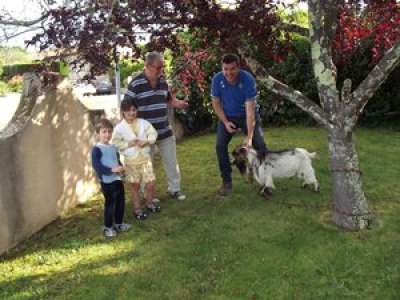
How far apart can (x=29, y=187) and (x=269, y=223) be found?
108 inches

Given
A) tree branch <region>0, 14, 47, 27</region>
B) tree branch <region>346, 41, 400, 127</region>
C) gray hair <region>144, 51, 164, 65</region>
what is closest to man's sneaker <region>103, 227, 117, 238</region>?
gray hair <region>144, 51, 164, 65</region>

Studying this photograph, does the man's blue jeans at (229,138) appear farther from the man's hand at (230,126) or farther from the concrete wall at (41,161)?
the concrete wall at (41,161)

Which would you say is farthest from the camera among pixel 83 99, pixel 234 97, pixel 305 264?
pixel 83 99

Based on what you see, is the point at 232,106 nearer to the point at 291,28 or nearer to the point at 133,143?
the point at 291,28

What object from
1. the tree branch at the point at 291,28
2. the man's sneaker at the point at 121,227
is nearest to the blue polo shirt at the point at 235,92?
the tree branch at the point at 291,28

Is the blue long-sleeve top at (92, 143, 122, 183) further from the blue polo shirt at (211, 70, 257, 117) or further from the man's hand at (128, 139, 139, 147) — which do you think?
the blue polo shirt at (211, 70, 257, 117)

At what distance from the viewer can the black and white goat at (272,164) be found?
6.54 meters

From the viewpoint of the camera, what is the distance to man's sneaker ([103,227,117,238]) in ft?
19.0

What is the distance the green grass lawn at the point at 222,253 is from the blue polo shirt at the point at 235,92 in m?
1.16

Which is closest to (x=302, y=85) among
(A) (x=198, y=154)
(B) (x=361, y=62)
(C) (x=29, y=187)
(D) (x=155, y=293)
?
(B) (x=361, y=62)

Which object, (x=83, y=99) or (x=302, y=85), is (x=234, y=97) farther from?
(x=302, y=85)

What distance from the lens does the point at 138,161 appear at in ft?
19.9

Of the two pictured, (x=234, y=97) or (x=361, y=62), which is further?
(x=361, y=62)

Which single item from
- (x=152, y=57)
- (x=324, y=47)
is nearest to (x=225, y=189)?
(x=152, y=57)
